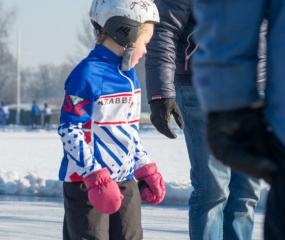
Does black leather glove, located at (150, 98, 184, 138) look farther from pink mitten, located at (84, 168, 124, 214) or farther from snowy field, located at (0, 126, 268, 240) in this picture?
snowy field, located at (0, 126, 268, 240)

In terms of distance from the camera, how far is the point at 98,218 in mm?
3879

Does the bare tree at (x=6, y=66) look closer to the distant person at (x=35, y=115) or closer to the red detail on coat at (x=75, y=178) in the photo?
the distant person at (x=35, y=115)

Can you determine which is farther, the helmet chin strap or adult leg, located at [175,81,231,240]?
adult leg, located at [175,81,231,240]

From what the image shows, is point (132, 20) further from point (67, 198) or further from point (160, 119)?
point (67, 198)

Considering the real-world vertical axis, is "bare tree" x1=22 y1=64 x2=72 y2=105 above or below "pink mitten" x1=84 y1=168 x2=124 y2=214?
below

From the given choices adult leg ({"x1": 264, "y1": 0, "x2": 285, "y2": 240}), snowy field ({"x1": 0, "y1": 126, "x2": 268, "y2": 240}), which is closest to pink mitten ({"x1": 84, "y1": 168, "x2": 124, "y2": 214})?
adult leg ({"x1": 264, "y1": 0, "x2": 285, "y2": 240})

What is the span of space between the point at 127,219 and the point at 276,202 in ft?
7.16

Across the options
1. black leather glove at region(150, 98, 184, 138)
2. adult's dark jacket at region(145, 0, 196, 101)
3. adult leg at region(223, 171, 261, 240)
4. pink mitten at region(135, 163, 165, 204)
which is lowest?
adult leg at region(223, 171, 261, 240)

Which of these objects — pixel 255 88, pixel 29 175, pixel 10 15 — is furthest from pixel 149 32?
pixel 10 15

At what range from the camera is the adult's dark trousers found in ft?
5.92

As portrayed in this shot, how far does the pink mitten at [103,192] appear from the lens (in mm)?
3643

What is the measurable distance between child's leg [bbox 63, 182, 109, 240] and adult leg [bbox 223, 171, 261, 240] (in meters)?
0.71

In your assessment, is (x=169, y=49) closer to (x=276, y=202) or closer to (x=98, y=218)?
(x=98, y=218)

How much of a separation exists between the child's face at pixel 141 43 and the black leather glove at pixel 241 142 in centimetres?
224
